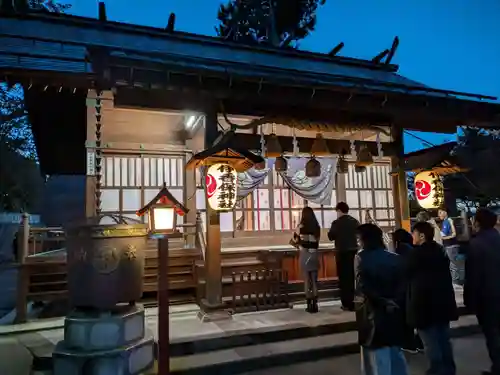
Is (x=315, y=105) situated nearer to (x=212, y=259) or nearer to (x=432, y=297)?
(x=212, y=259)

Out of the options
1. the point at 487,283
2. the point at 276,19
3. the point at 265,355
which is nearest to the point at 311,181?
the point at 265,355

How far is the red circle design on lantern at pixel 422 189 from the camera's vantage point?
333 inches

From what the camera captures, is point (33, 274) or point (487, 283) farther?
point (33, 274)

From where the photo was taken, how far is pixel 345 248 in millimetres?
7754

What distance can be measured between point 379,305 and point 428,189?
5.63 metres

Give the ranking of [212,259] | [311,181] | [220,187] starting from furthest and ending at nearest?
[311,181], [212,259], [220,187]

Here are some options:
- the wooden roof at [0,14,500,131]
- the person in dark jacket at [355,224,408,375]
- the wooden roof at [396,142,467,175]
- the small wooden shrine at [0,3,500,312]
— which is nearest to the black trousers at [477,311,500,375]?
the person in dark jacket at [355,224,408,375]

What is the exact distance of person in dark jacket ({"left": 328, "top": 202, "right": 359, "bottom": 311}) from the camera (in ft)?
25.4

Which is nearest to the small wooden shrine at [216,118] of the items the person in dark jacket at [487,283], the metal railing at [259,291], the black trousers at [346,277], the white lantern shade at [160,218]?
the metal railing at [259,291]

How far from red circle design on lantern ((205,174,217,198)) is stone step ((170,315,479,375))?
2762 millimetres

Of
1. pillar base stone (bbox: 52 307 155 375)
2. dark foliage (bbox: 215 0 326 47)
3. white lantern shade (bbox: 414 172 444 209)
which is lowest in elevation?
pillar base stone (bbox: 52 307 155 375)

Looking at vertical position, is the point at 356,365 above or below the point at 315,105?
below

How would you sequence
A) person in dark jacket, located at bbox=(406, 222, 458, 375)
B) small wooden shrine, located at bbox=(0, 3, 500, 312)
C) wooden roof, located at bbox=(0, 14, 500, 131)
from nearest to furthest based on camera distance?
person in dark jacket, located at bbox=(406, 222, 458, 375) → wooden roof, located at bbox=(0, 14, 500, 131) → small wooden shrine, located at bbox=(0, 3, 500, 312)

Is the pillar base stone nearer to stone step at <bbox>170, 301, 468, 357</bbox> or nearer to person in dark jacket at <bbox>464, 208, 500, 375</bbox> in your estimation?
stone step at <bbox>170, 301, 468, 357</bbox>
